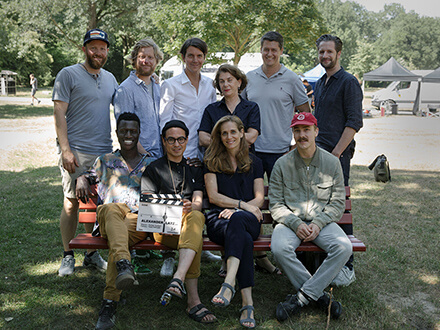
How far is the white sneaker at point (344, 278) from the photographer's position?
4377mm

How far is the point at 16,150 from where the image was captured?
1241cm

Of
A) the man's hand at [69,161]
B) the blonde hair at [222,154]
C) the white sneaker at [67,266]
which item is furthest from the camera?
the white sneaker at [67,266]

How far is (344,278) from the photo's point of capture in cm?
442

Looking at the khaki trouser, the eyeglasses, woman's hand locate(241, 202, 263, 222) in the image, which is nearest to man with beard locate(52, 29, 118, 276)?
the khaki trouser

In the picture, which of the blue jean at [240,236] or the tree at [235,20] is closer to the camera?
the blue jean at [240,236]

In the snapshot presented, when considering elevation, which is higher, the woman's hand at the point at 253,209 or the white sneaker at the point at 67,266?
the woman's hand at the point at 253,209

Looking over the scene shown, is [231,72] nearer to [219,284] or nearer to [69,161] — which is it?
[69,161]

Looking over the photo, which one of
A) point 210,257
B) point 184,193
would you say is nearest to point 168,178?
point 184,193

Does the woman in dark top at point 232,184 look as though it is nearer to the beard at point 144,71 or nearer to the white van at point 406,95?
the beard at point 144,71

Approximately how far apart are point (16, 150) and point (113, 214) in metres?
9.88

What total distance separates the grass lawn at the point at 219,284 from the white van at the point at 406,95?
23743mm

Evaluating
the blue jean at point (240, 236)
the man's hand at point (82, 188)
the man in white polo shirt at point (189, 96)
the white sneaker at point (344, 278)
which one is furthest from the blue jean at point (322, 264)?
the man's hand at point (82, 188)

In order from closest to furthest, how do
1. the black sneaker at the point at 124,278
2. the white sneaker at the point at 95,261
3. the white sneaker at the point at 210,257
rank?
the black sneaker at the point at 124,278
the white sneaker at the point at 95,261
the white sneaker at the point at 210,257

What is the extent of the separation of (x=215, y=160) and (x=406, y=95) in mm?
28534
